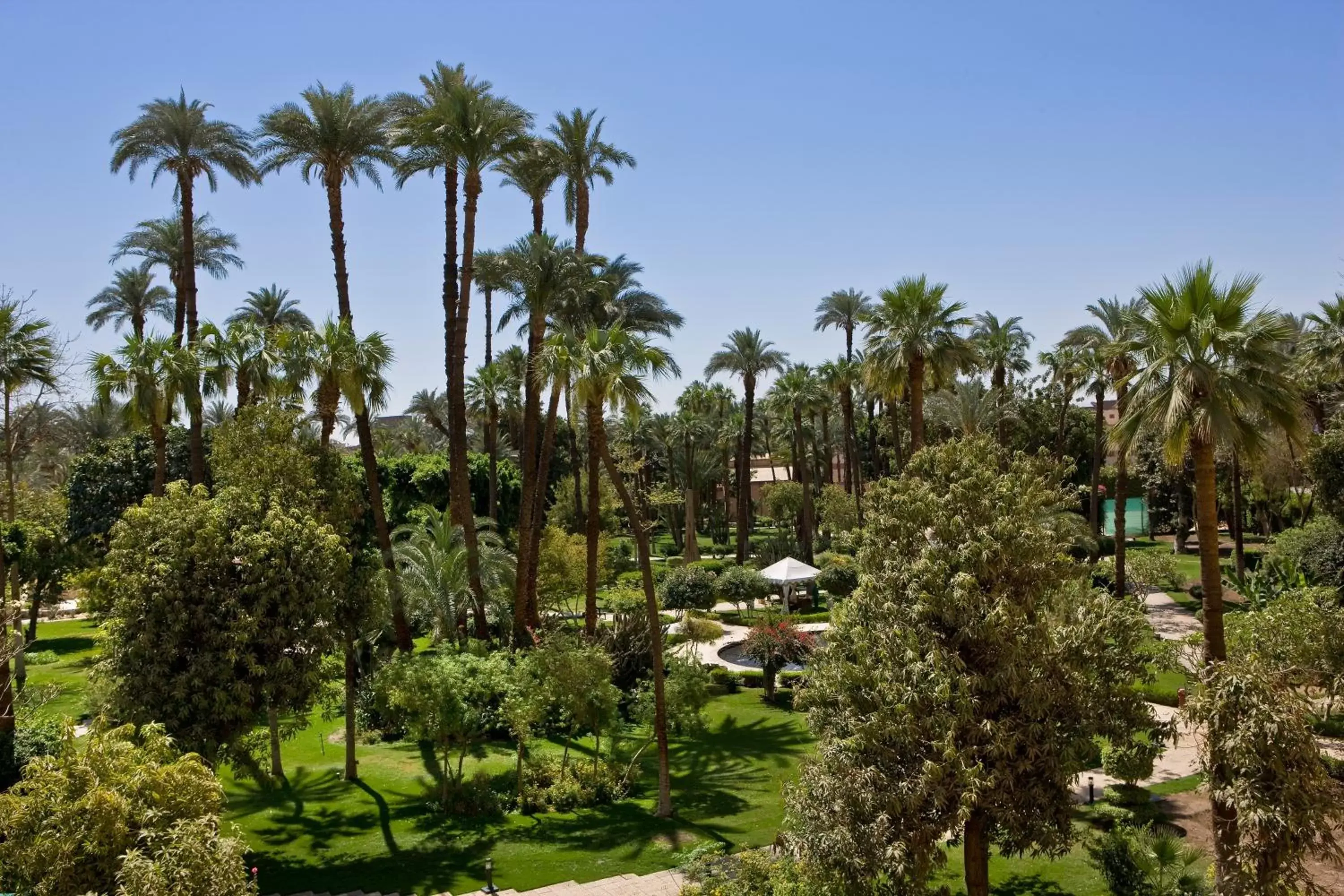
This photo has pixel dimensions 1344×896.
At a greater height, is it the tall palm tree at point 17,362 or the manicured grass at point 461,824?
the tall palm tree at point 17,362

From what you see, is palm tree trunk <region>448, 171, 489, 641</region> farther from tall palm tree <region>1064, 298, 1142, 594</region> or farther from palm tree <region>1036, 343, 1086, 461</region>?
palm tree <region>1036, 343, 1086, 461</region>

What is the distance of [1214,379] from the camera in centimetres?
1394

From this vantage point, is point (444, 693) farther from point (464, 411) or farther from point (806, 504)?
point (806, 504)

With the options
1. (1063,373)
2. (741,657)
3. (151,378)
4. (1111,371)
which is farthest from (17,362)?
(1063,373)

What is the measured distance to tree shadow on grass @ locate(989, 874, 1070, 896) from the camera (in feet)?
A: 47.3

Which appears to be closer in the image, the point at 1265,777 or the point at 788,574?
the point at 1265,777

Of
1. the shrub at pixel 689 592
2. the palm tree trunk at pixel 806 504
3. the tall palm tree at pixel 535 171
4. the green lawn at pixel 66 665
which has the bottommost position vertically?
the green lawn at pixel 66 665

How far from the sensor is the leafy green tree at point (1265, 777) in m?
10.3

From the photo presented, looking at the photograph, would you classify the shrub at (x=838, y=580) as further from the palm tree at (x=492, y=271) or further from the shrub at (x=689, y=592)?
the palm tree at (x=492, y=271)

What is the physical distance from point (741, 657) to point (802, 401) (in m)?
23.1

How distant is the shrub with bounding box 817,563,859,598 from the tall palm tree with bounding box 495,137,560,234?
65.7ft

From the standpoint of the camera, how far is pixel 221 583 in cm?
1599

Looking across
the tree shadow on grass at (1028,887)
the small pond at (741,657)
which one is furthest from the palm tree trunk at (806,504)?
the tree shadow on grass at (1028,887)

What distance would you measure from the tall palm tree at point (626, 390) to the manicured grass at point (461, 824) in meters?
1.41
